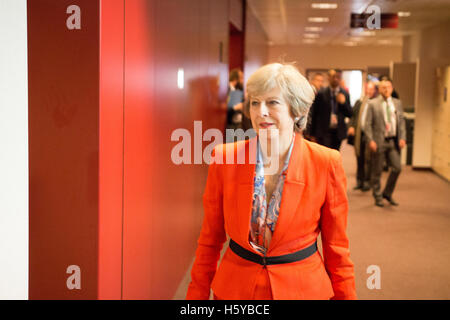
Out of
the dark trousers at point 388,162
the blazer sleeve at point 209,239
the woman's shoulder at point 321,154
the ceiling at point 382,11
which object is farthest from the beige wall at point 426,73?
the blazer sleeve at point 209,239

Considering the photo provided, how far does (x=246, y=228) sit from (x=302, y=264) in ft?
0.74

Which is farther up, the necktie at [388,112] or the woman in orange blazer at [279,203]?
the necktie at [388,112]

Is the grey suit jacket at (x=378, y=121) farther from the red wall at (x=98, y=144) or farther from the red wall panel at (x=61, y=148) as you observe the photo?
the red wall panel at (x=61, y=148)

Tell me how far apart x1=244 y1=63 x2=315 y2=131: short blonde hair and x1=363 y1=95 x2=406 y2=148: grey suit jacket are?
1.66 metres

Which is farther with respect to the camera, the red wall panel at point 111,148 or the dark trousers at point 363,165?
the dark trousers at point 363,165

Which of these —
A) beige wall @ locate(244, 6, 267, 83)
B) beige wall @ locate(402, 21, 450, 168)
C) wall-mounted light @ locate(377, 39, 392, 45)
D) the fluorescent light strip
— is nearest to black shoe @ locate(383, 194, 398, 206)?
beige wall @ locate(402, 21, 450, 168)

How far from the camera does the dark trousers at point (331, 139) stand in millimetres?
3281

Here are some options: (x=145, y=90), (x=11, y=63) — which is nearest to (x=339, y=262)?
(x=11, y=63)

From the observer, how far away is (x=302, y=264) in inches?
66.5

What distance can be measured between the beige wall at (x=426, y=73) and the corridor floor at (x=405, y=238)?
0.75ft

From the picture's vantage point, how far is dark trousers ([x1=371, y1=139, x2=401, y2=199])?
11.4 feet

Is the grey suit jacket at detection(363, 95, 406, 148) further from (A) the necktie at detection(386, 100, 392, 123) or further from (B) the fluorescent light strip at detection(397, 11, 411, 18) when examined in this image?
(B) the fluorescent light strip at detection(397, 11, 411, 18)

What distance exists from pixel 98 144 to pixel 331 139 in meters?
1.73

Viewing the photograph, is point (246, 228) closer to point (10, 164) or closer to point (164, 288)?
point (10, 164)
